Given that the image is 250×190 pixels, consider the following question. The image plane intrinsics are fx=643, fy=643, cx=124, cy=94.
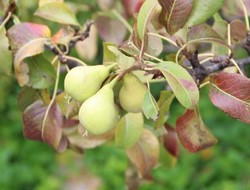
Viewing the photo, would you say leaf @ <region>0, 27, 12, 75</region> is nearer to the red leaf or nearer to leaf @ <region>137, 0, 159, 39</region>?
leaf @ <region>137, 0, 159, 39</region>

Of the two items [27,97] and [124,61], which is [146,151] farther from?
[124,61]

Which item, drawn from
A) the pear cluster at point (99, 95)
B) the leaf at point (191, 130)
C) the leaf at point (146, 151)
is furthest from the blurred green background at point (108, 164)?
the pear cluster at point (99, 95)

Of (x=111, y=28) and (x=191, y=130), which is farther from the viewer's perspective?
(x=111, y=28)

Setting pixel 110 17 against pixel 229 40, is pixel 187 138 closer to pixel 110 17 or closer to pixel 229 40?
pixel 229 40

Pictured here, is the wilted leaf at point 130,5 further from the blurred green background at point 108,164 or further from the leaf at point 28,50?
the blurred green background at point 108,164

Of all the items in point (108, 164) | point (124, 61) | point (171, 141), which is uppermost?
point (124, 61)

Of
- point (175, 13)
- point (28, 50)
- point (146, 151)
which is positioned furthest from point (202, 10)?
point (146, 151)
